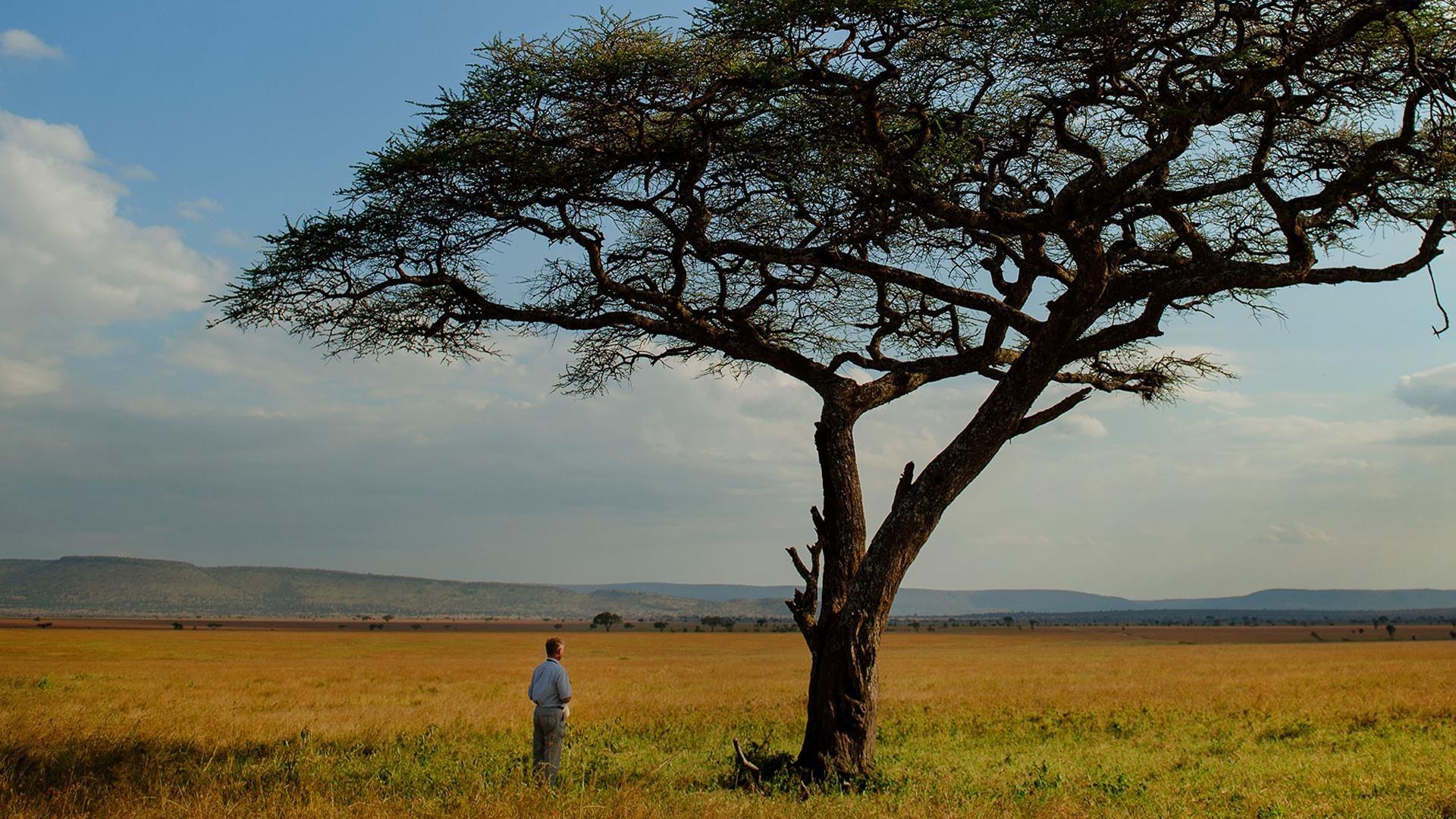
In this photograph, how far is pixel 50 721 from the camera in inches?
636

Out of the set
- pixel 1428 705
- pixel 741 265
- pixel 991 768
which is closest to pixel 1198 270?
pixel 741 265

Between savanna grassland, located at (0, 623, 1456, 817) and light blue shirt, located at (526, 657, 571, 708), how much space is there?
3.03 feet

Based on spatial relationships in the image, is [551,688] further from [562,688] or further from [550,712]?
[550,712]

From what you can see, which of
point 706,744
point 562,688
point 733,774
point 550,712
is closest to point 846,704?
point 733,774

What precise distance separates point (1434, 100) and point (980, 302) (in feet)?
15.7

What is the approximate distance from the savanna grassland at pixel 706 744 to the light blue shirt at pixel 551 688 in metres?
0.92

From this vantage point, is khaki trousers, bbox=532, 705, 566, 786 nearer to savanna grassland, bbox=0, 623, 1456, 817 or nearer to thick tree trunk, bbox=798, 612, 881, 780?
savanna grassland, bbox=0, 623, 1456, 817

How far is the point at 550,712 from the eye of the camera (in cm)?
1112

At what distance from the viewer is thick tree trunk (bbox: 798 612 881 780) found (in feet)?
38.1

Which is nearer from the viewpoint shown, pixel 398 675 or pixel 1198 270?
pixel 1198 270

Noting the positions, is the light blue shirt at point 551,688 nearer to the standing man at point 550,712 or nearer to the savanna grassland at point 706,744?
the standing man at point 550,712

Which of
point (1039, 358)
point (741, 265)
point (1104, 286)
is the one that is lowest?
point (1039, 358)

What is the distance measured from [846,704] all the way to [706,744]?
5629 millimetres

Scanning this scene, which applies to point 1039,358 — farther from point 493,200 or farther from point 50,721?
point 50,721
